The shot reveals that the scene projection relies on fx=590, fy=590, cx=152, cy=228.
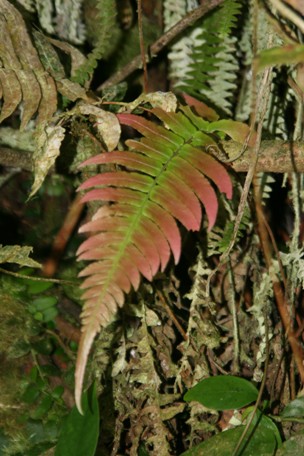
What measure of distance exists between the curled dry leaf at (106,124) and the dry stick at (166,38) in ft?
1.57

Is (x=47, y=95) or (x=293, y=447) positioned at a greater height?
(x=47, y=95)

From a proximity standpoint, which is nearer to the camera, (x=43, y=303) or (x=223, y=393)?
(x=223, y=393)

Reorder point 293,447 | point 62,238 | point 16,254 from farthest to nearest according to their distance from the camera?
point 62,238 < point 16,254 < point 293,447

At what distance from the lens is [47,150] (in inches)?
52.6

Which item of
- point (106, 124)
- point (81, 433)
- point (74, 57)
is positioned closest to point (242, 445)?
point (81, 433)

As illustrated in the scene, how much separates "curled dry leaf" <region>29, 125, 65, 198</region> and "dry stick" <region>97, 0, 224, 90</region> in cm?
52

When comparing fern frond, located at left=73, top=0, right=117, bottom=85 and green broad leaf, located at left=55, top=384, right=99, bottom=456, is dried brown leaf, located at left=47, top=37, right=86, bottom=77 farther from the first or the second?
green broad leaf, located at left=55, top=384, right=99, bottom=456

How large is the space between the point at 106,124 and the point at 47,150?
15 centimetres

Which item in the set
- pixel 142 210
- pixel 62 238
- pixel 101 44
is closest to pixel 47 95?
pixel 101 44

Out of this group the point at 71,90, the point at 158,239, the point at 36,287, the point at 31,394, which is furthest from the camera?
Answer: the point at 36,287

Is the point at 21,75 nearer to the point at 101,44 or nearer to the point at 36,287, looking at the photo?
the point at 101,44

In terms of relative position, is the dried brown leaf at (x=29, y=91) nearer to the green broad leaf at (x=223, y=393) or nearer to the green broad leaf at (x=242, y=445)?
the green broad leaf at (x=223, y=393)

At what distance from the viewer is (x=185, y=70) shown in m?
1.86

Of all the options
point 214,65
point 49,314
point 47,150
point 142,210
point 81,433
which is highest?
point 214,65
